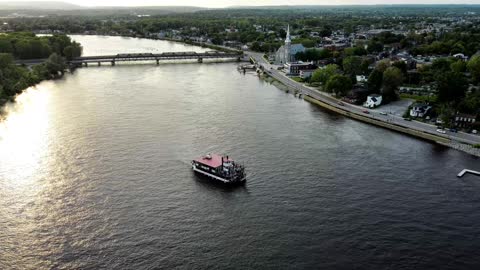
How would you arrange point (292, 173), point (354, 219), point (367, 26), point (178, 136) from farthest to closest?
1. point (367, 26)
2. point (178, 136)
3. point (292, 173)
4. point (354, 219)

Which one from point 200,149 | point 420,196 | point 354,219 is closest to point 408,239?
point 354,219

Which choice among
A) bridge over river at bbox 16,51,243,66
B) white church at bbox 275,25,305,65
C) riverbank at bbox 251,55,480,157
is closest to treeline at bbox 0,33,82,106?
bridge over river at bbox 16,51,243,66

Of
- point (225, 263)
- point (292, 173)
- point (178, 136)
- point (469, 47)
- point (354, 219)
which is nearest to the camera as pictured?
point (225, 263)

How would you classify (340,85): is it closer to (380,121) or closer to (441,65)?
(380,121)

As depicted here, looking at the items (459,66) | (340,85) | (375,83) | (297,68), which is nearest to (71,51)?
(297,68)

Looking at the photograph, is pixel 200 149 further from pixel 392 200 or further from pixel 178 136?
pixel 392 200

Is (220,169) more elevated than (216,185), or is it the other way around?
(220,169)
